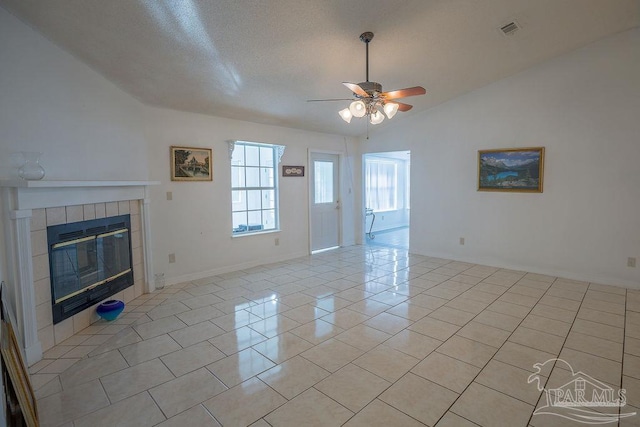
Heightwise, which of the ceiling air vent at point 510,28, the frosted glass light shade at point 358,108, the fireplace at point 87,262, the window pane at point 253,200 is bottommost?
the fireplace at point 87,262

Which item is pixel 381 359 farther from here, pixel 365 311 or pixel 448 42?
pixel 448 42

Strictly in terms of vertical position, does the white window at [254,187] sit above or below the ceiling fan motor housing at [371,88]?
below

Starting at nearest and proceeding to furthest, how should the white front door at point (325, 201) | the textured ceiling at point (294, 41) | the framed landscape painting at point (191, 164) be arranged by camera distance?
the textured ceiling at point (294, 41)
the framed landscape painting at point (191, 164)
the white front door at point (325, 201)

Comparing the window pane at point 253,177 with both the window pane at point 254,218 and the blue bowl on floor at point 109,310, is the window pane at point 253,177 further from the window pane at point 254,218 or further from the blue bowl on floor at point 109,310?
the blue bowl on floor at point 109,310

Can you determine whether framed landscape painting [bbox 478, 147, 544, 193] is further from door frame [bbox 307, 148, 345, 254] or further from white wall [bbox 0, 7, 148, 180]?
white wall [bbox 0, 7, 148, 180]

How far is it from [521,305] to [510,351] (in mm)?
1178

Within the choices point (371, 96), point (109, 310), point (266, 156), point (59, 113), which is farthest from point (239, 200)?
point (371, 96)

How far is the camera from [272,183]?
227 inches

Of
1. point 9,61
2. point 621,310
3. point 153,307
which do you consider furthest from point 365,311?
point 9,61

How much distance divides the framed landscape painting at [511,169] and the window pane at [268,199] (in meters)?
3.42

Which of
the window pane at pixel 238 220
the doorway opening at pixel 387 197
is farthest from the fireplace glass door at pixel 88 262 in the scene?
the doorway opening at pixel 387 197

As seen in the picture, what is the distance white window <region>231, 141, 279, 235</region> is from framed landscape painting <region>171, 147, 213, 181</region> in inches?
18.4

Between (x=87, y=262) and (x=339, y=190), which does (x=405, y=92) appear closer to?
(x=87, y=262)

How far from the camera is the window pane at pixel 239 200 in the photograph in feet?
17.2
